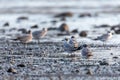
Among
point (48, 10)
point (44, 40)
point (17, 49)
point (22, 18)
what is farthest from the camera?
point (48, 10)

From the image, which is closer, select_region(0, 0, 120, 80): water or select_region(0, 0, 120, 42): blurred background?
select_region(0, 0, 120, 80): water

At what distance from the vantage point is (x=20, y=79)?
1280 cm

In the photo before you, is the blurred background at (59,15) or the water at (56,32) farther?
the blurred background at (59,15)

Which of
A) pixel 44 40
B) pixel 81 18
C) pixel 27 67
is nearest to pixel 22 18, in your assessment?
pixel 81 18

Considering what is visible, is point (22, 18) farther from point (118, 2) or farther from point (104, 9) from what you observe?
point (118, 2)

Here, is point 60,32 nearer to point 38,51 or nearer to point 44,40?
point 44,40

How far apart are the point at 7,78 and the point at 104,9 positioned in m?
28.1

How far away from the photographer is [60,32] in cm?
2475

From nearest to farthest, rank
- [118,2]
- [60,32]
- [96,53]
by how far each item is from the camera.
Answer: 1. [96,53]
2. [60,32]
3. [118,2]

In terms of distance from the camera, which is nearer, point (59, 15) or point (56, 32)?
point (56, 32)

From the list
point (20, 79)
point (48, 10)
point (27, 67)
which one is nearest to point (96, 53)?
point (27, 67)

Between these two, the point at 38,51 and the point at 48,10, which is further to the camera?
the point at 48,10

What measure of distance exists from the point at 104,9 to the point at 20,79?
27949 millimetres

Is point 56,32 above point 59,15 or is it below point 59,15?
above
